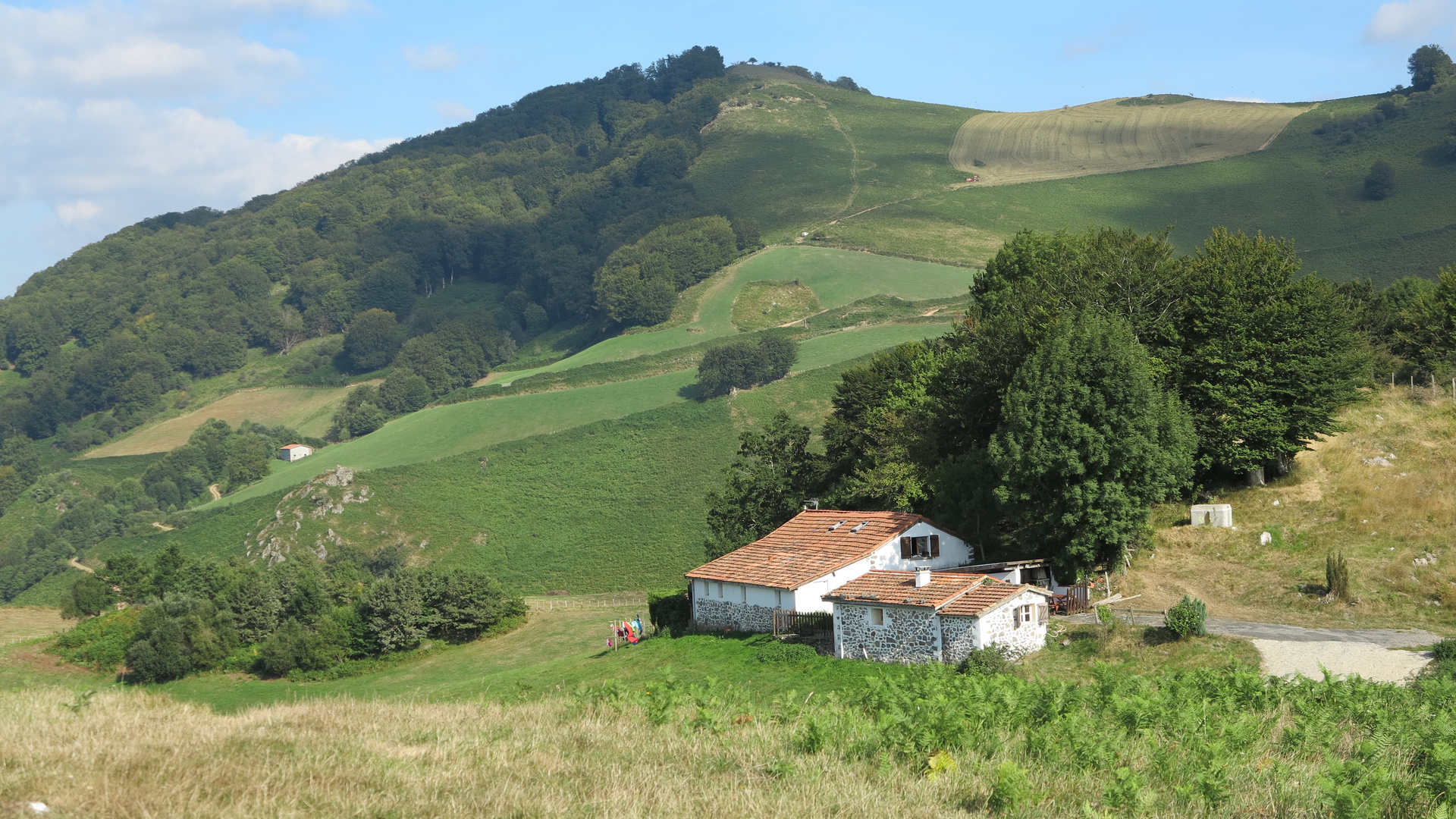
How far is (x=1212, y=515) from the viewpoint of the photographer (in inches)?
1422

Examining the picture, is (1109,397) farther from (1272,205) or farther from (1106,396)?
(1272,205)

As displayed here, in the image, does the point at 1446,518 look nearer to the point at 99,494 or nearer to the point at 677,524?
the point at 677,524

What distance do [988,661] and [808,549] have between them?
12.7 m

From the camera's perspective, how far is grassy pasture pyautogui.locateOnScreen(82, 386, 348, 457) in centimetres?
14512

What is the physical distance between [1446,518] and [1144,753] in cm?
2564

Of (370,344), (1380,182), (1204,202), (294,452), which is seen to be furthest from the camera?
(370,344)

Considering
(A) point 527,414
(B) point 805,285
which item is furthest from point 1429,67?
(A) point 527,414

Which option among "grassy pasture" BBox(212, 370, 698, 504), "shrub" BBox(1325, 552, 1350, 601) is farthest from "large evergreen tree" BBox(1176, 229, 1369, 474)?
"grassy pasture" BBox(212, 370, 698, 504)

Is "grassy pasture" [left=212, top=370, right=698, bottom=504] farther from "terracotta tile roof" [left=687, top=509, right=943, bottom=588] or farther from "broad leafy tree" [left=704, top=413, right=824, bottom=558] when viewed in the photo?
"terracotta tile roof" [left=687, top=509, right=943, bottom=588]

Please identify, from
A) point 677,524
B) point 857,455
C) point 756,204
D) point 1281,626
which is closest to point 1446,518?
point 1281,626

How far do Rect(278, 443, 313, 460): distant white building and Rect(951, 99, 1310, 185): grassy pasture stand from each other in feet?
361

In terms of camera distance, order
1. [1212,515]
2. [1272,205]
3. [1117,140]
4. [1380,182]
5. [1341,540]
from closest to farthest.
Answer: [1341,540]
[1212,515]
[1380,182]
[1272,205]
[1117,140]

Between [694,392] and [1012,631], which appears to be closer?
[1012,631]

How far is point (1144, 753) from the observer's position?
13609 mm
